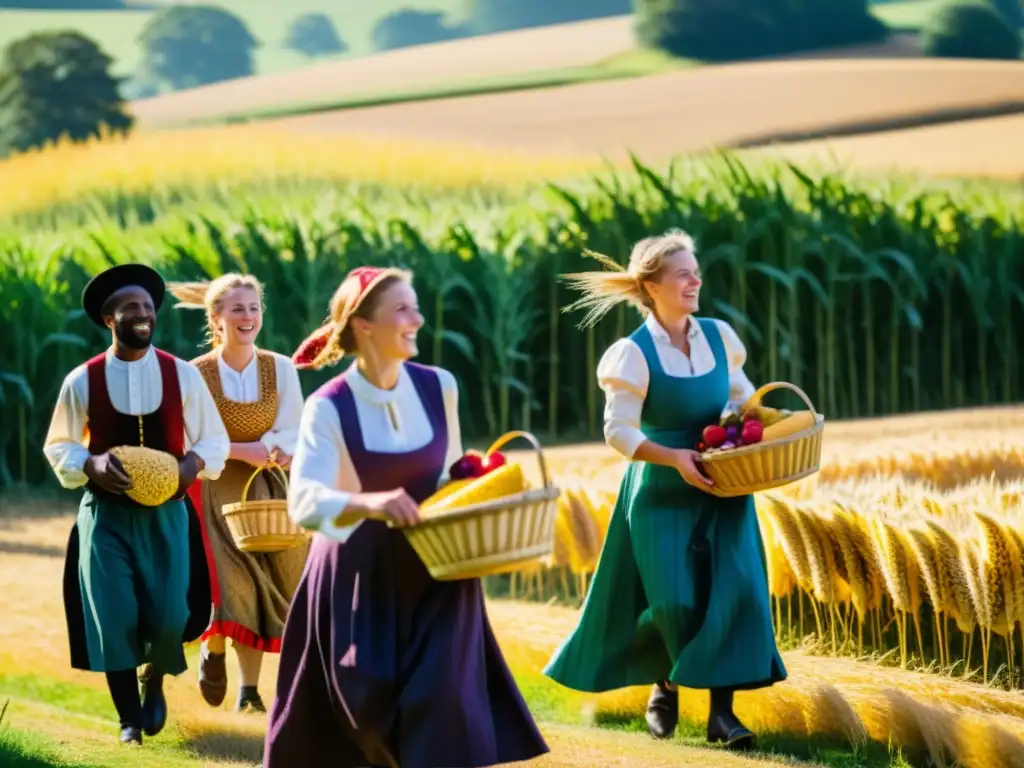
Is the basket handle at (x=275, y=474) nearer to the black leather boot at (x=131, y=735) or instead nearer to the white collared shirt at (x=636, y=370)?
the black leather boot at (x=131, y=735)

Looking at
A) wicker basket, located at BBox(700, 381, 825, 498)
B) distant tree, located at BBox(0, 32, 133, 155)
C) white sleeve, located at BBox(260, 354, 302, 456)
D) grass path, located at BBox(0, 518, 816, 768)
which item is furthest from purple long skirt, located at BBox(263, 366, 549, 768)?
distant tree, located at BBox(0, 32, 133, 155)

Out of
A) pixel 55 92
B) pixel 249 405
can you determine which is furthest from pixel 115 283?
pixel 55 92

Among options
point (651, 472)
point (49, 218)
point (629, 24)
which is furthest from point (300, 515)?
point (629, 24)

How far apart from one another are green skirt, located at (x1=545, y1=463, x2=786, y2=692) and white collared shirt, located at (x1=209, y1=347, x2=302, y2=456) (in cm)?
124

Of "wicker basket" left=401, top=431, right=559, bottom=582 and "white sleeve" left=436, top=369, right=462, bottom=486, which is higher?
"white sleeve" left=436, top=369, right=462, bottom=486

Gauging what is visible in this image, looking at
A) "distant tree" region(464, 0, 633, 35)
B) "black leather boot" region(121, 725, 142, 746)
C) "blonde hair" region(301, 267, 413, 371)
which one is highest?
"distant tree" region(464, 0, 633, 35)

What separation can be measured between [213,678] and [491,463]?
2.70 meters

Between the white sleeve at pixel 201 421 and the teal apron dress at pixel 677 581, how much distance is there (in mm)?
1327

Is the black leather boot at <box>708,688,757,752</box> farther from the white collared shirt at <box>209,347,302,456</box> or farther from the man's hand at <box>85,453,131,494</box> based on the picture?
the man's hand at <box>85,453,131,494</box>

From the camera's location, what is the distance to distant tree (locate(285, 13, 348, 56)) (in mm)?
25469

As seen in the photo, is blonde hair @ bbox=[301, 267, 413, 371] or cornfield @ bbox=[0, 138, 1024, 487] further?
cornfield @ bbox=[0, 138, 1024, 487]

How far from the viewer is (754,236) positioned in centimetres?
1603

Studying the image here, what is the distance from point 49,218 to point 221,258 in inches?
330

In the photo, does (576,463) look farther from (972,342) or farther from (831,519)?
(972,342)
